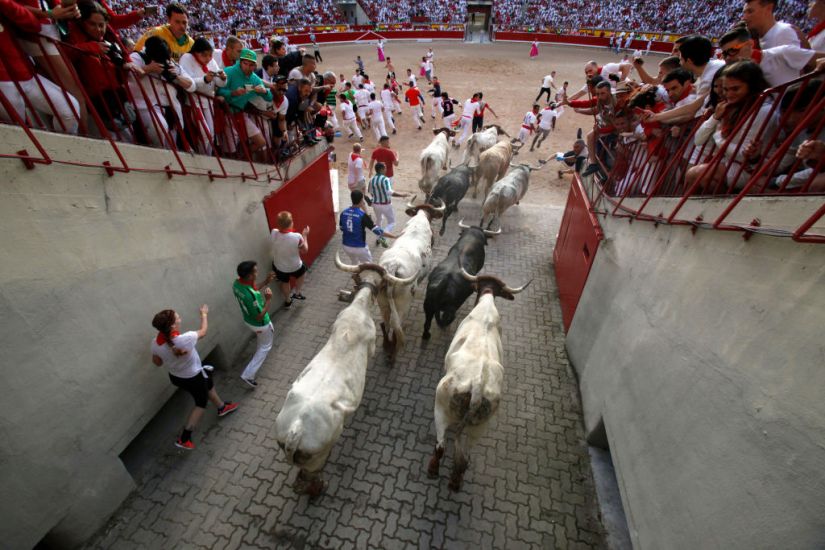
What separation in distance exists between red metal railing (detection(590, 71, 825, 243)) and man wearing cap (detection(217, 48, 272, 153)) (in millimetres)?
5635

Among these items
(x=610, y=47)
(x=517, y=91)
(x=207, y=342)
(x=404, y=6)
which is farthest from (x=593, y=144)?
(x=404, y=6)

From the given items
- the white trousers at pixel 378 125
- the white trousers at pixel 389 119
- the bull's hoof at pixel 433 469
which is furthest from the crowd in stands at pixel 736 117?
the white trousers at pixel 389 119

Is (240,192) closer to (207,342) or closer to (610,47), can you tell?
(207,342)

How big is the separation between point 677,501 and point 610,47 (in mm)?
38264

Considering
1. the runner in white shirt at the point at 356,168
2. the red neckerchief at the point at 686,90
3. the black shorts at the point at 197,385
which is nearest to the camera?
the black shorts at the point at 197,385

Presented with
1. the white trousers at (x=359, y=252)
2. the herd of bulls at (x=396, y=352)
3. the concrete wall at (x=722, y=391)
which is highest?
the concrete wall at (x=722, y=391)

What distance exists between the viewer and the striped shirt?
26.0ft

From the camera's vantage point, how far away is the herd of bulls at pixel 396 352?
367 cm

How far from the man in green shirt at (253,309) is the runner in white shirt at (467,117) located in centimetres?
1072

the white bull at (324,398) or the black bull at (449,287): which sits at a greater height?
the white bull at (324,398)

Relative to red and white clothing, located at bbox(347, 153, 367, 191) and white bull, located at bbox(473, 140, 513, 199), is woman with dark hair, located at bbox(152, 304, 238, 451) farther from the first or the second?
white bull, located at bbox(473, 140, 513, 199)

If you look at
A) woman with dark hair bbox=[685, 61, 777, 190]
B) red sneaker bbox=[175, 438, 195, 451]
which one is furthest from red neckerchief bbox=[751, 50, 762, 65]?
red sneaker bbox=[175, 438, 195, 451]

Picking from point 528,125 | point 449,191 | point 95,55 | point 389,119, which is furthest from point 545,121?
point 95,55

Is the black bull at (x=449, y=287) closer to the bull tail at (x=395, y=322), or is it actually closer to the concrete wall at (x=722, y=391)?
the bull tail at (x=395, y=322)
